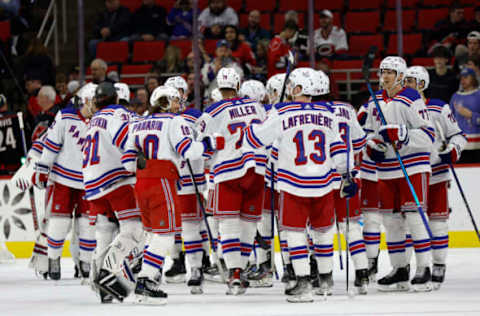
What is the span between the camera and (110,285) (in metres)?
6.53

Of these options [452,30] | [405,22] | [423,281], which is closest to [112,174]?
[423,281]

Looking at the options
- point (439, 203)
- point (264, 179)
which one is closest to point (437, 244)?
point (439, 203)

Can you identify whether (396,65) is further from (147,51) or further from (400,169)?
(147,51)

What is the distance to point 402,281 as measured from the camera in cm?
713

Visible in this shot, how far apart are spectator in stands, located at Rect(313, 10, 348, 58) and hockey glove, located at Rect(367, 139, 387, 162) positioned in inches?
195

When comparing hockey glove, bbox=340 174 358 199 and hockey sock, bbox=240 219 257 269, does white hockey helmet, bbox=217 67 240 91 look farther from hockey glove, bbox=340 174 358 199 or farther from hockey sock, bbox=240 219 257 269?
hockey glove, bbox=340 174 358 199

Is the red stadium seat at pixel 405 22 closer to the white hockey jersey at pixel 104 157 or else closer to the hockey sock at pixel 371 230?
the hockey sock at pixel 371 230

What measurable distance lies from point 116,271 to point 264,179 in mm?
1441

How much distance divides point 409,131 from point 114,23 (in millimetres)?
7236

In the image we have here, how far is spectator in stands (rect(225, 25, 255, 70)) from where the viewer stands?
447 inches

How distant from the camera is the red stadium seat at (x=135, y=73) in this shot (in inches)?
489

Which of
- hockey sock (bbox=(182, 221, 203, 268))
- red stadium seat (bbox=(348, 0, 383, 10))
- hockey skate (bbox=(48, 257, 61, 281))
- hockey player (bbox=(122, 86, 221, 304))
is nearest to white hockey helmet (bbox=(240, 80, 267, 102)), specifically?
hockey sock (bbox=(182, 221, 203, 268))

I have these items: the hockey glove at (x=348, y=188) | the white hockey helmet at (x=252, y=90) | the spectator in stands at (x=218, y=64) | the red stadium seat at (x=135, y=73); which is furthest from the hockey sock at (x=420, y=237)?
the red stadium seat at (x=135, y=73)

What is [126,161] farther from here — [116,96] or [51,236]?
[51,236]
